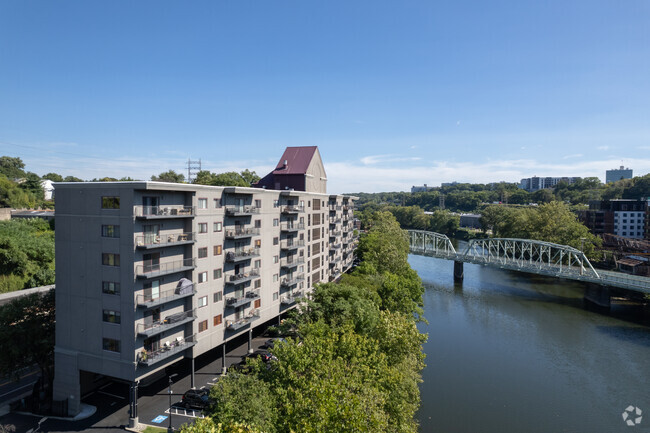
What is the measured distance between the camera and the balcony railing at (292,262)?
49.1 meters

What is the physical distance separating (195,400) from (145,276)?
1106 centimetres

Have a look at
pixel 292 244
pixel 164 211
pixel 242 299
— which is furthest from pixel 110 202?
pixel 292 244

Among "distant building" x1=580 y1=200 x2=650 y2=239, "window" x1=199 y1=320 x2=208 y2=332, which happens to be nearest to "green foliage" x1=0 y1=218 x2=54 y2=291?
"window" x1=199 y1=320 x2=208 y2=332

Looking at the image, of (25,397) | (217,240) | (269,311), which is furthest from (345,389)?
(25,397)

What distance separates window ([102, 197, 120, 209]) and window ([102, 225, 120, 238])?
1.53 meters

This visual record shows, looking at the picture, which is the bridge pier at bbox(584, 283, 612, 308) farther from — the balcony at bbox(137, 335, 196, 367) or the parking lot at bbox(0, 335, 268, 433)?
the balcony at bbox(137, 335, 196, 367)

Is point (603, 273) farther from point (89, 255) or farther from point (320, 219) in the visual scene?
point (89, 255)

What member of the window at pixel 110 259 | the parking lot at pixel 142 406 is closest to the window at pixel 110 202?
the window at pixel 110 259

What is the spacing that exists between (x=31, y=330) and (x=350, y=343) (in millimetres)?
27695

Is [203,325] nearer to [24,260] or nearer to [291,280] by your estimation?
[291,280]

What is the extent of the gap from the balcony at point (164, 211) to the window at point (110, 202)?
5.67ft

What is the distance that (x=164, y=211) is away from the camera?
31.3 m

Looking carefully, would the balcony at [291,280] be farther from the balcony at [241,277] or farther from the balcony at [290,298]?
the balcony at [241,277]

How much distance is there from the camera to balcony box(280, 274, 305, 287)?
48.7 metres
